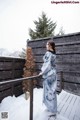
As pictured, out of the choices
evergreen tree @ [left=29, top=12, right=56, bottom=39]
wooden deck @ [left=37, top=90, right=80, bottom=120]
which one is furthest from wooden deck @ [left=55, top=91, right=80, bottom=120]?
evergreen tree @ [left=29, top=12, right=56, bottom=39]

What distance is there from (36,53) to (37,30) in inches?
336

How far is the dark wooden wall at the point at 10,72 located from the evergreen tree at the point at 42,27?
334 inches

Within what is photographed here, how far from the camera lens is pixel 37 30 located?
18.4 meters

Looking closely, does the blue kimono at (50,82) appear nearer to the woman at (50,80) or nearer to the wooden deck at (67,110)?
the woman at (50,80)

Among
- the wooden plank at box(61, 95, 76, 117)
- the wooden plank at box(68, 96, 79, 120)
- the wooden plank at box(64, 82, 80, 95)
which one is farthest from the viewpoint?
the wooden plank at box(64, 82, 80, 95)

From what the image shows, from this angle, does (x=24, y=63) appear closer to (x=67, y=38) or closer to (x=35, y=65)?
(x=35, y=65)

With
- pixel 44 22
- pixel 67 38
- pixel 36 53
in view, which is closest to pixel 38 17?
pixel 44 22

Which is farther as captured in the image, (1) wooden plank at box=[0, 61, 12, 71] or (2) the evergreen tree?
(2) the evergreen tree

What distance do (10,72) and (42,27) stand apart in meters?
10.5

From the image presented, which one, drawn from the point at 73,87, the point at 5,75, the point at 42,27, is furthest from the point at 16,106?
the point at 42,27

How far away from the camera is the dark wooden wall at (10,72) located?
7.64 metres

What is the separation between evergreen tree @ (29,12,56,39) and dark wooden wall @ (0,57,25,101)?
8.48m

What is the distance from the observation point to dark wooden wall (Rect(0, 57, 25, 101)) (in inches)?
301

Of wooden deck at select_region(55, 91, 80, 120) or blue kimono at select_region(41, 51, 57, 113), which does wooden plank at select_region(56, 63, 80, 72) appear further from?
blue kimono at select_region(41, 51, 57, 113)
